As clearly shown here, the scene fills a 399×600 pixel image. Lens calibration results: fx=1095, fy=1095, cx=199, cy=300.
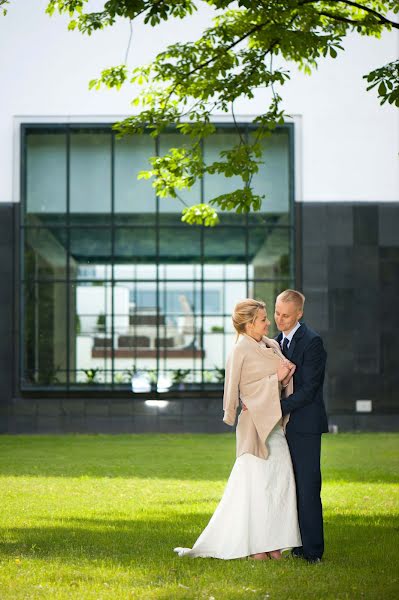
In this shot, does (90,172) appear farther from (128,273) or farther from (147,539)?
(147,539)

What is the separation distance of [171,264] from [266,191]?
3.04 m

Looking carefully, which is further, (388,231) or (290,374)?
(388,231)

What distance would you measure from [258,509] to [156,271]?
1930 centimetres

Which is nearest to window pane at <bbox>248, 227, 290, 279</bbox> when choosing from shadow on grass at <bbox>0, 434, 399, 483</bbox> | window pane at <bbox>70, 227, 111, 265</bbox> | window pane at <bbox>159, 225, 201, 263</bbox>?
window pane at <bbox>159, 225, 201, 263</bbox>

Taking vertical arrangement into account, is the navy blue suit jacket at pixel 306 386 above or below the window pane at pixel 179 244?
below

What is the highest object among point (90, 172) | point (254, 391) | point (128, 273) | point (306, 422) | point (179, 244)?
point (90, 172)

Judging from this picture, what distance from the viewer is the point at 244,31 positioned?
1486 cm

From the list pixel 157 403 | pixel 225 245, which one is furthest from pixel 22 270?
pixel 225 245

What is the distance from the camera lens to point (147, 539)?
392 inches

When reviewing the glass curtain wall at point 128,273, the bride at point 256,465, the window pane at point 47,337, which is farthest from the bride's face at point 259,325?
the window pane at point 47,337

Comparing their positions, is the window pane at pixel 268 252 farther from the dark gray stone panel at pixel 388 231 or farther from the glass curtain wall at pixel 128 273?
the dark gray stone panel at pixel 388 231

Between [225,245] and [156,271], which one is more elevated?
[225,245]

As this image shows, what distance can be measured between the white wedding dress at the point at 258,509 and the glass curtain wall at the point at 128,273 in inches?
742

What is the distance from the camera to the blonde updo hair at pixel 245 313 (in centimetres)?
839
